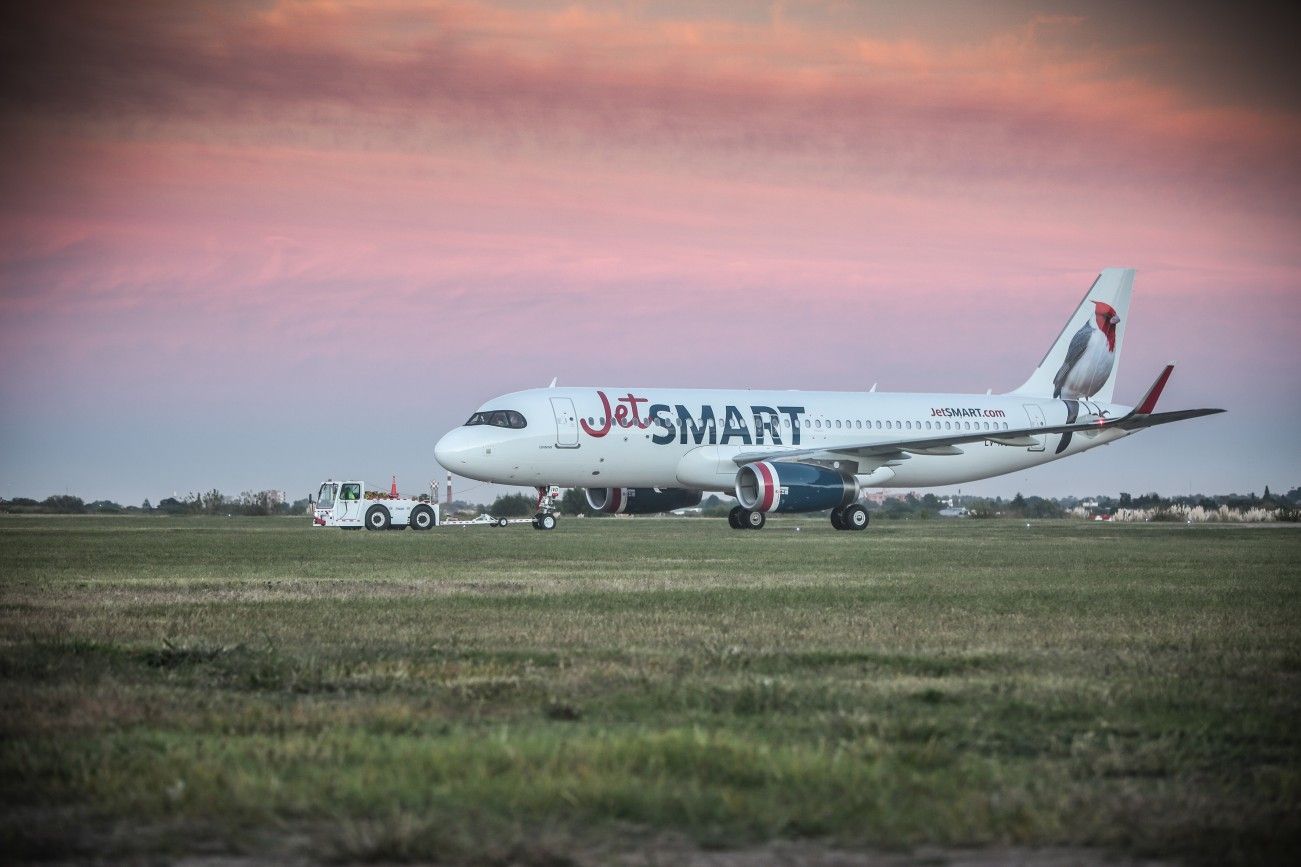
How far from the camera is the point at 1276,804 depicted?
Answer: 18.9 feet

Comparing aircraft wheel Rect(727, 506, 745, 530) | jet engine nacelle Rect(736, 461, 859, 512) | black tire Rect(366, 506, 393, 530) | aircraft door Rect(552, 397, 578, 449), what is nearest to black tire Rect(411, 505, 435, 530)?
black tire Rect(366, 506, 393, 530)

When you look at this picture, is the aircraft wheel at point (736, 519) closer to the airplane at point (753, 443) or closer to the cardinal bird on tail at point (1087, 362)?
the airplane at point (753, 443)

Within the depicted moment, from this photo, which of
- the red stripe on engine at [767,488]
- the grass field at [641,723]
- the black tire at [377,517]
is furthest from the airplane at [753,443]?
the grass field at [641,723]

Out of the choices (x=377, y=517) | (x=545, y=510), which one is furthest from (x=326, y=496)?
(x=545, y=510)

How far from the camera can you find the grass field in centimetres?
538

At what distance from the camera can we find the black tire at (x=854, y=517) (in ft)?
132

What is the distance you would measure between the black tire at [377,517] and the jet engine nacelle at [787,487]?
11993 millimetres

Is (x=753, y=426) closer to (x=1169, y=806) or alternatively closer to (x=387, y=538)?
(x=387, y=538)

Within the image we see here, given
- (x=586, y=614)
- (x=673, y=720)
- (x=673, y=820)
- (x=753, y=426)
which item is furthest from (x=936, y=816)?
(x=753, y=426)

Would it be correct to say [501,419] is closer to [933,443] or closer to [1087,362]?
[933,443]

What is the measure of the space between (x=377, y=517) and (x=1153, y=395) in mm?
22495

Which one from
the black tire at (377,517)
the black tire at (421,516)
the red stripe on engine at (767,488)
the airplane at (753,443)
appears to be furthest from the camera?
the black tire at (421,516)

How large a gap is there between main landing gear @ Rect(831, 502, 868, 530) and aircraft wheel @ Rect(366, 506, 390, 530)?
13475 millimetres

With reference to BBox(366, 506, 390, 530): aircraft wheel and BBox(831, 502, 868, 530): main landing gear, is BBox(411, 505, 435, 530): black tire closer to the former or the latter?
BBox(366, 506, 390, 530): aircraft wheel
